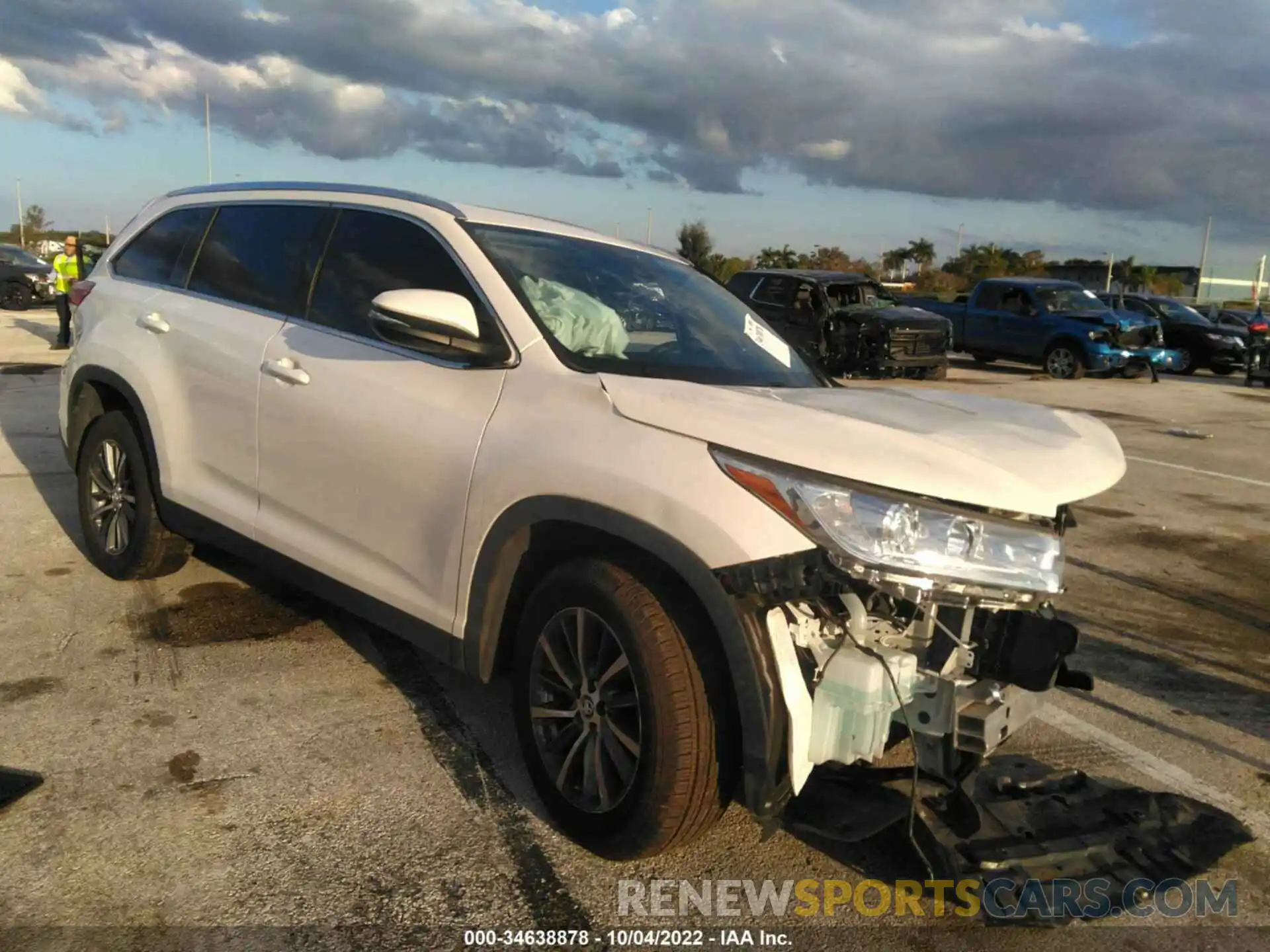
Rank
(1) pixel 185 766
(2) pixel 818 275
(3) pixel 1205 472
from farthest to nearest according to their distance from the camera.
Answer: (2) pixel 818 275
(3) pixel 1205 472
(1) pixel 185 766

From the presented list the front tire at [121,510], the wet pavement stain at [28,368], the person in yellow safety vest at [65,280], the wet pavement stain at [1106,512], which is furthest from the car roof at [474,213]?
the person in yellow safety vest at [65,280]

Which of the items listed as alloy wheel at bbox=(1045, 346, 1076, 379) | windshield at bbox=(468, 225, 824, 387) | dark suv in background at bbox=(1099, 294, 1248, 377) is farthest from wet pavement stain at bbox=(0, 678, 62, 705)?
dark suv in background at bbox=(1099, 294, 1248, 377)

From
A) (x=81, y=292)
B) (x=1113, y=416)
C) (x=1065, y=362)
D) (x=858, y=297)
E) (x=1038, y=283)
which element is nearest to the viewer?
(x=81, y=292)

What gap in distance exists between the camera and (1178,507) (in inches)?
326

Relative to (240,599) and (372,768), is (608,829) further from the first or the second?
(240,599)

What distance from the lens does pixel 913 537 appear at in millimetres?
2506

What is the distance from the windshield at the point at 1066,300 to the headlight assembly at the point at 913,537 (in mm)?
18863

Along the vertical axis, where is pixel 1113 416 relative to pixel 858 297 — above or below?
below

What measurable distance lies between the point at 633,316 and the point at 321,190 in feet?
5.13

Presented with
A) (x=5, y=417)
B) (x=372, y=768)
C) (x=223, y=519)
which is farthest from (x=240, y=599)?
(x=5, y=417)

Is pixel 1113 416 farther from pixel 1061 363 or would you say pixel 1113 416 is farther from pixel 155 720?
pixel 155 720

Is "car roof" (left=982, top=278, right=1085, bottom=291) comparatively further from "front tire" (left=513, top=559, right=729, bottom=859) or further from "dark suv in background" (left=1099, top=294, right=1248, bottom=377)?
"front tire" (left=513, top=559, right=729, bottom=859)

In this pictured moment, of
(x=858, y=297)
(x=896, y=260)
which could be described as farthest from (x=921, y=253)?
(x=858, y=297)

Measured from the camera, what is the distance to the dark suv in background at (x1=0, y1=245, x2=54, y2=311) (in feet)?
79.7
